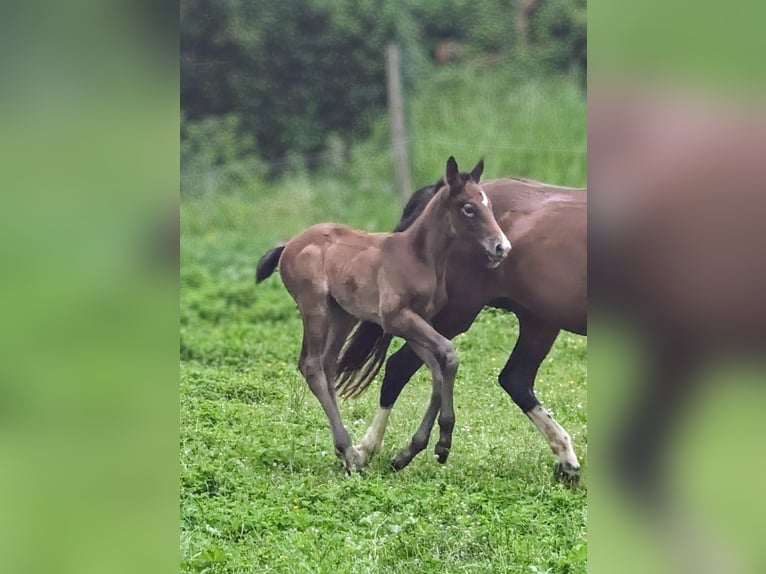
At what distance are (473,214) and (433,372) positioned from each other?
60 cm

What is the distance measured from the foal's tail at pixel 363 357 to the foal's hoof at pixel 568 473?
780 millimetres

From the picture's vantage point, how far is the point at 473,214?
148 inches

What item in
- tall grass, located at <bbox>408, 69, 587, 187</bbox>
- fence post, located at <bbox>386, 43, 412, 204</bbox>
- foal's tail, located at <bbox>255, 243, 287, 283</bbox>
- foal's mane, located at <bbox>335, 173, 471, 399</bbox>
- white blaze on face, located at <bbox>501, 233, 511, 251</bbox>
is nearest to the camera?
white blaze on face, located at <bbox>501, 233, 511, 251</bbox>

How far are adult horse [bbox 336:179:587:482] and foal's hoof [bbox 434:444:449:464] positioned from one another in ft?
0.19

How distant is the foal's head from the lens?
12.2ft

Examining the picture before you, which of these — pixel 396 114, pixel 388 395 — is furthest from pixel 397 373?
pixel 396 114

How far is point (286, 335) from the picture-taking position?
5.68 meters

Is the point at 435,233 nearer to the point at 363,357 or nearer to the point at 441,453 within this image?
the point at 363,357

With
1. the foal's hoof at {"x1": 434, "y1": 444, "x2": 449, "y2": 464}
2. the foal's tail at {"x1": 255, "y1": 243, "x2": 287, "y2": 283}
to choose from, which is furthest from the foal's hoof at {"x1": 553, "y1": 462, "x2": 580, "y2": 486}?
the foal's tail at {"x1": 255, "y1": 243, "x2": 287, "y2": 283}

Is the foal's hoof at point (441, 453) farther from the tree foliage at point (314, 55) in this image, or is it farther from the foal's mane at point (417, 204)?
the tree foliage at point (314, 55)

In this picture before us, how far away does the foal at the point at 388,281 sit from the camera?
3.79 m

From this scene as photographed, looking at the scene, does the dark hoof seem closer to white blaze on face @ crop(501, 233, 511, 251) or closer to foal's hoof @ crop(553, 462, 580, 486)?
A: foal's hoof @ crop(553, 462, 580, 486)
